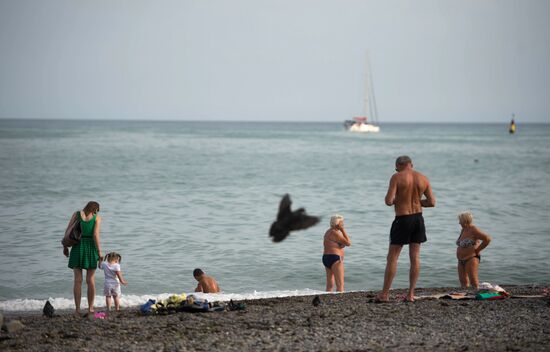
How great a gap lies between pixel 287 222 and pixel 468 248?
4.53 meters

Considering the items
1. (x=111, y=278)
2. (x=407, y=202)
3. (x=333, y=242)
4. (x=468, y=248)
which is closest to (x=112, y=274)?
(x=111, y=278)

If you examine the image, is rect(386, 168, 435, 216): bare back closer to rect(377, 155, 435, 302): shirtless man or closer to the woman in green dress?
rect(377, 155, 435, 302): shirtless man

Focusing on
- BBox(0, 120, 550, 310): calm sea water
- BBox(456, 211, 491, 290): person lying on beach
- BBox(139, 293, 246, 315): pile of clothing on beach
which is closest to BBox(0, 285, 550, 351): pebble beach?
BBox(139, 293, 246, 315): pile of clothing on beach

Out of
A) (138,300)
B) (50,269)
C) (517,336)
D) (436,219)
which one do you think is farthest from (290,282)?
(436,219)

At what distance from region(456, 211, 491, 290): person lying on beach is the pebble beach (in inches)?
74.4

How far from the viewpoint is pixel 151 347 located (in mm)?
7137

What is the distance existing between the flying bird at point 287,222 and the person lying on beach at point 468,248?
4160mm

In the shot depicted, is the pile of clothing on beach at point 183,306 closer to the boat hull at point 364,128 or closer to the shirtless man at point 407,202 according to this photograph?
the shirtless man at point 407,202

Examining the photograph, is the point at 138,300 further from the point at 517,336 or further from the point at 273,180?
the point at 273,180

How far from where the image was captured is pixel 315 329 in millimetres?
7777

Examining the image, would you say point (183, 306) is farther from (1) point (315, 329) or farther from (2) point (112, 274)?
(1) point (315, 329)

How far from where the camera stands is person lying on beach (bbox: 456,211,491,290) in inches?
440

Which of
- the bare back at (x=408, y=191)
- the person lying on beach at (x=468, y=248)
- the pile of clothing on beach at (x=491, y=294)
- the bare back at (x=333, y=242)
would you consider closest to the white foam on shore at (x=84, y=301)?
the bare back at (x=333, y=242)

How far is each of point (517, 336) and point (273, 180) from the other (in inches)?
1336
